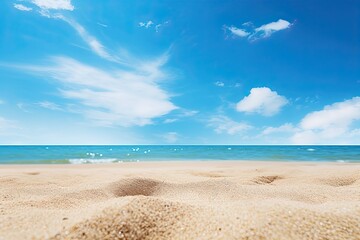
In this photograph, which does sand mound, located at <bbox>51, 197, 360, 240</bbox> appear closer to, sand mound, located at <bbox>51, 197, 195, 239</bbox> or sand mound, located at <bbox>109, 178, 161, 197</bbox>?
sand mound, located at <bbox>51, 197, 195, 239</bbox>

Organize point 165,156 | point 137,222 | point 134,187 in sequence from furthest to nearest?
point 165,156 → point 134,187 → point 137,222

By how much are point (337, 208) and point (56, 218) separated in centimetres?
245

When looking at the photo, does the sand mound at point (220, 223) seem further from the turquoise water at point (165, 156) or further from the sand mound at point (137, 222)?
the turquoise water at point (165, 156)

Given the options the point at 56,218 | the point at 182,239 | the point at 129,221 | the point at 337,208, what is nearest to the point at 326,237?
the point at 337,208

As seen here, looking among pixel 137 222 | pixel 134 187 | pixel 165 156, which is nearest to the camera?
pixel 137 222

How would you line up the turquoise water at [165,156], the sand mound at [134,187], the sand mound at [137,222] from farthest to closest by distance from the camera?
the turquoise water at [165,156], the sand mound at [134,187], the sand mound at [137,222]

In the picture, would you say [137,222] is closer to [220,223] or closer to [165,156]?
[220,223]

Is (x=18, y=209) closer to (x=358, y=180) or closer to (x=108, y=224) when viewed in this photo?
(x=108, y=224)

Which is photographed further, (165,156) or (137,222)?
(165,156)

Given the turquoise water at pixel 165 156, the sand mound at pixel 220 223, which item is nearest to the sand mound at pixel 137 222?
the sand mound at pixel 220 223

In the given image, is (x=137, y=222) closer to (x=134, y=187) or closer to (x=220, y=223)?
(x=220, y=223)

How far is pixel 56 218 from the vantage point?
2232 mm

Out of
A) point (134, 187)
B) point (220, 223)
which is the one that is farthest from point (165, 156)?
point (220, 223)

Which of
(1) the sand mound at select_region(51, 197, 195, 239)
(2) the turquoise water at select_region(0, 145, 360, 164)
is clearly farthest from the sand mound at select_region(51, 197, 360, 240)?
(2) the turquoise water at select_region(0, 145, 360, 164)
